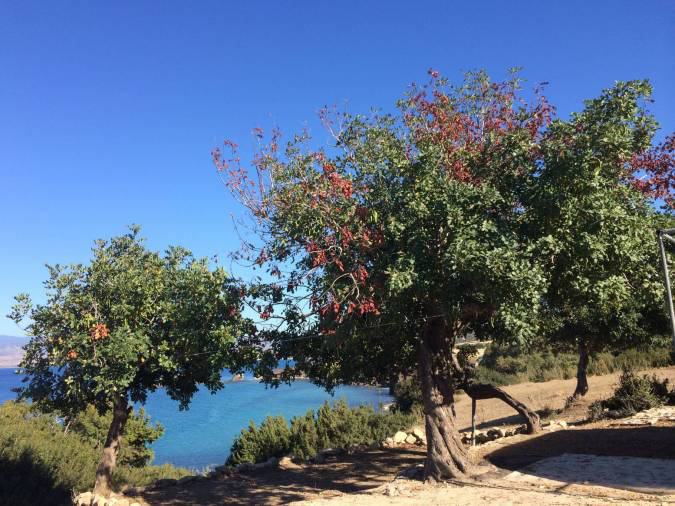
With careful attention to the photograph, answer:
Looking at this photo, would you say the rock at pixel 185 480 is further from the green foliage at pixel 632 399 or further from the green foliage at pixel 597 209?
the green foliage at pixel 632 399

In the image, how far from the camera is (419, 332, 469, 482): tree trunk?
37.4 ft

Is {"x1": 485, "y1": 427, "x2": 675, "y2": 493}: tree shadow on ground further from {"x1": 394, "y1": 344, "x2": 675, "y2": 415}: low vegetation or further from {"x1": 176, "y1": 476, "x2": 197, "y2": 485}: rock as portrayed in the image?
{"x1": 176, "y1": 476, "x2": 197, "y2": 485}: rock

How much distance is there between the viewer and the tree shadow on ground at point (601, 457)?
10.2 m

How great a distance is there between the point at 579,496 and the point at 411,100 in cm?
909

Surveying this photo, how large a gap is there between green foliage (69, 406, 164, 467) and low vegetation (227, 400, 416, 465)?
5.58m

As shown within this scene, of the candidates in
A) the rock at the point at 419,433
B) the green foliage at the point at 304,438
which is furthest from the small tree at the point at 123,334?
the rock at the point at 419,433

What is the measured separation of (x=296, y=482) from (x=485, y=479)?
6.17 meters

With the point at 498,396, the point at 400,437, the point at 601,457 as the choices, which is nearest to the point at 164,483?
the point at 400,437

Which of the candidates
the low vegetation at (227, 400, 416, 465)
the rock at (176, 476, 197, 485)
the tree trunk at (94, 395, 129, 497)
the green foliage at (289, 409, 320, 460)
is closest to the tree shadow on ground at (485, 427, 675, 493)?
the low vegetation at (227, 400, 416, 465)

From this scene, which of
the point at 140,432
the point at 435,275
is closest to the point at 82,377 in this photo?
the point at 435,275

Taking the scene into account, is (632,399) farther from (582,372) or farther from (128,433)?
(128,433)

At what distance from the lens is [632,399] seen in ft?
58.6

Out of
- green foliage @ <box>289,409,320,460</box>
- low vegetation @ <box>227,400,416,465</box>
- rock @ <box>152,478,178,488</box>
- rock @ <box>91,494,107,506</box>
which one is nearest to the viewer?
rock @ <box>91,494,107,506</box>

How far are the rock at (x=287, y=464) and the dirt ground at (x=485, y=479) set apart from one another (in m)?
0.34
